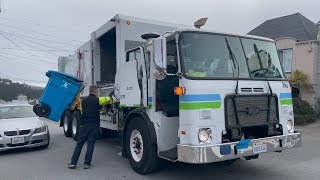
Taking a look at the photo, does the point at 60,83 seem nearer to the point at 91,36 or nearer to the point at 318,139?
the point at 91,36

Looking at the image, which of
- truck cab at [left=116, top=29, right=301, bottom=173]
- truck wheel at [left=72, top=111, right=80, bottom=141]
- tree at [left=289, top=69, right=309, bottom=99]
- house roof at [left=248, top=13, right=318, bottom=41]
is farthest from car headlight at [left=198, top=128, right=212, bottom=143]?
house roof at [left=248, top=13, right=318, bottom=41]

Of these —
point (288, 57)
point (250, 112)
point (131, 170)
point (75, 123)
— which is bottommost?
point (131, 170)

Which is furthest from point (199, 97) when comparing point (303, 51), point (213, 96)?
point (303, 51)

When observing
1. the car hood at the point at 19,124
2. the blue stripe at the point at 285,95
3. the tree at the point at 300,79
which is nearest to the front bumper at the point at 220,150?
the blue stripe at the point at 285,95

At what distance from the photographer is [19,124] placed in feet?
29.2

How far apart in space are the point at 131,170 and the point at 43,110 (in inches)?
125

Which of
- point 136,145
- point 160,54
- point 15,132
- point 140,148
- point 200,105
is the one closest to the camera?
point 200,105

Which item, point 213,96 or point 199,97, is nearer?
point 199,97

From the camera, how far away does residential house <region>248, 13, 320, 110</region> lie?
17.0 meters

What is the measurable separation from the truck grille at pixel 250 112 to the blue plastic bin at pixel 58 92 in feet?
15.1

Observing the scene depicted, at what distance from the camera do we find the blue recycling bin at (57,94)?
27.5ft

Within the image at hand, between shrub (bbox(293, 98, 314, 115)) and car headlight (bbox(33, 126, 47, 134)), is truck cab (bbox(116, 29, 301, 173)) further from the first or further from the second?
shrub (bbox(293, 98, 314, 115))

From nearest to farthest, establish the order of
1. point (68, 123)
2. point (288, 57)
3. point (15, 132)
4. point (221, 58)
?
1. point (221, 58)
2. point (15, 132)
3. point (68, 123)
4. point (288, 57)

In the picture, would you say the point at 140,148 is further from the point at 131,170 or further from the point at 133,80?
the point at 133,80
